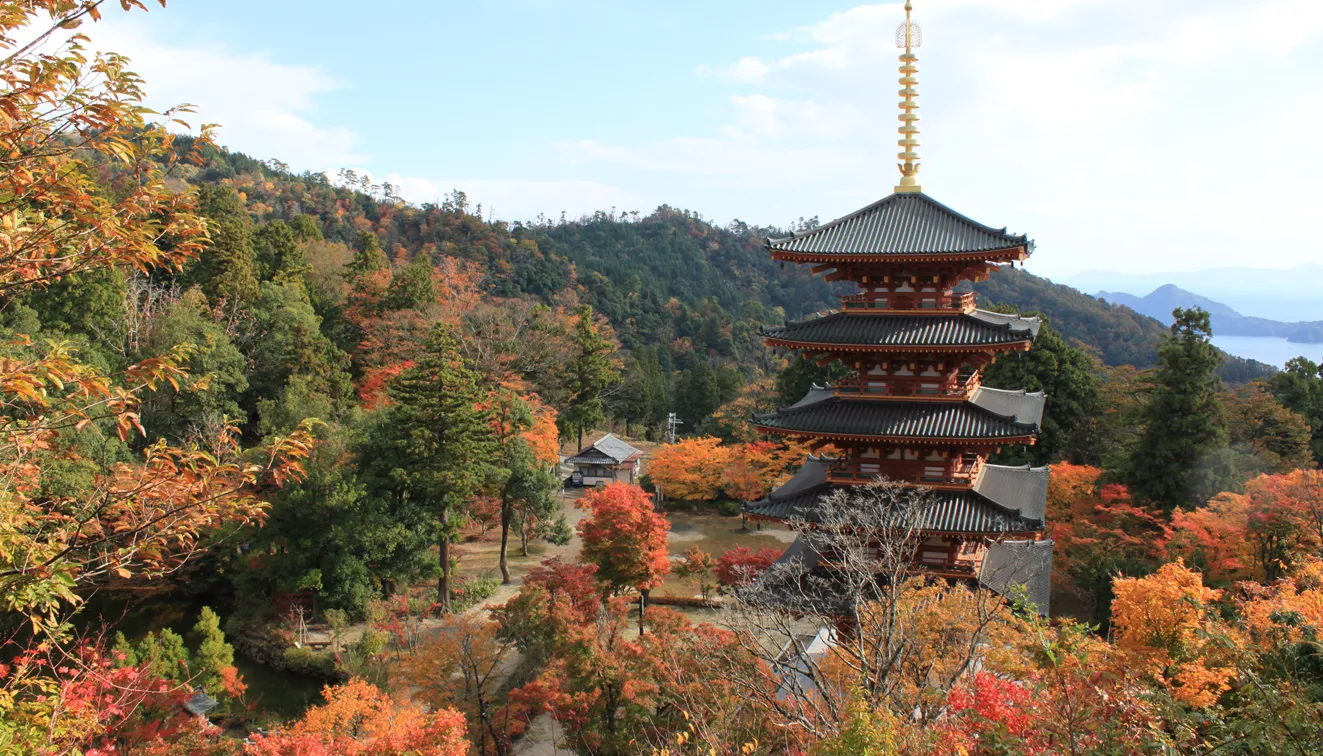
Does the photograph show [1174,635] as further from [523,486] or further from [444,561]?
[523,486]

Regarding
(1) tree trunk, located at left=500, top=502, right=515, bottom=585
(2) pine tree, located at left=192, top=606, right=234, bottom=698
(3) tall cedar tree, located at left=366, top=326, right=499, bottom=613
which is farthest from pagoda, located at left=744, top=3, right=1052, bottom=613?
(1) tree trunk, located at left=500, top=502, right=515, bottom=585

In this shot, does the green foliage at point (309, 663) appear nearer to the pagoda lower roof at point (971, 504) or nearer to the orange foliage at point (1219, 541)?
the pagoda lower roof at point (971, 504)

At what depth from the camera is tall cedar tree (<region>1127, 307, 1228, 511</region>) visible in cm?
2212

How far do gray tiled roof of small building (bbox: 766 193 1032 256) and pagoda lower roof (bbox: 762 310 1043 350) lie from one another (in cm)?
117

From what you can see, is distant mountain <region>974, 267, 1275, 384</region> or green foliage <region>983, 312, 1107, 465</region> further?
distant mountain <region>974, 267, 1275, 384</region>

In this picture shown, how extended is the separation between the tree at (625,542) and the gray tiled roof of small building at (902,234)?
9716mm

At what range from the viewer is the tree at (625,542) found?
69.9 ft

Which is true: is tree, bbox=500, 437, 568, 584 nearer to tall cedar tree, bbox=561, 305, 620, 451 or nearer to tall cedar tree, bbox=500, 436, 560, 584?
tall cedar tree, bbox=500, 436, 560, 584

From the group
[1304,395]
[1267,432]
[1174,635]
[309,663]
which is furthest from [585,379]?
[1174,635]

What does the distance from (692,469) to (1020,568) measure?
20733 mm

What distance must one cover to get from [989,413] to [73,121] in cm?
1249

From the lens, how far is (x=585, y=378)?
3938 centimetres

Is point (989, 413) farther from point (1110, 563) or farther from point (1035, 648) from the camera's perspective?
point (1110, 563)

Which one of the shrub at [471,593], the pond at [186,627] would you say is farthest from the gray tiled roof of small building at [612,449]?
the pond at [186,627]
